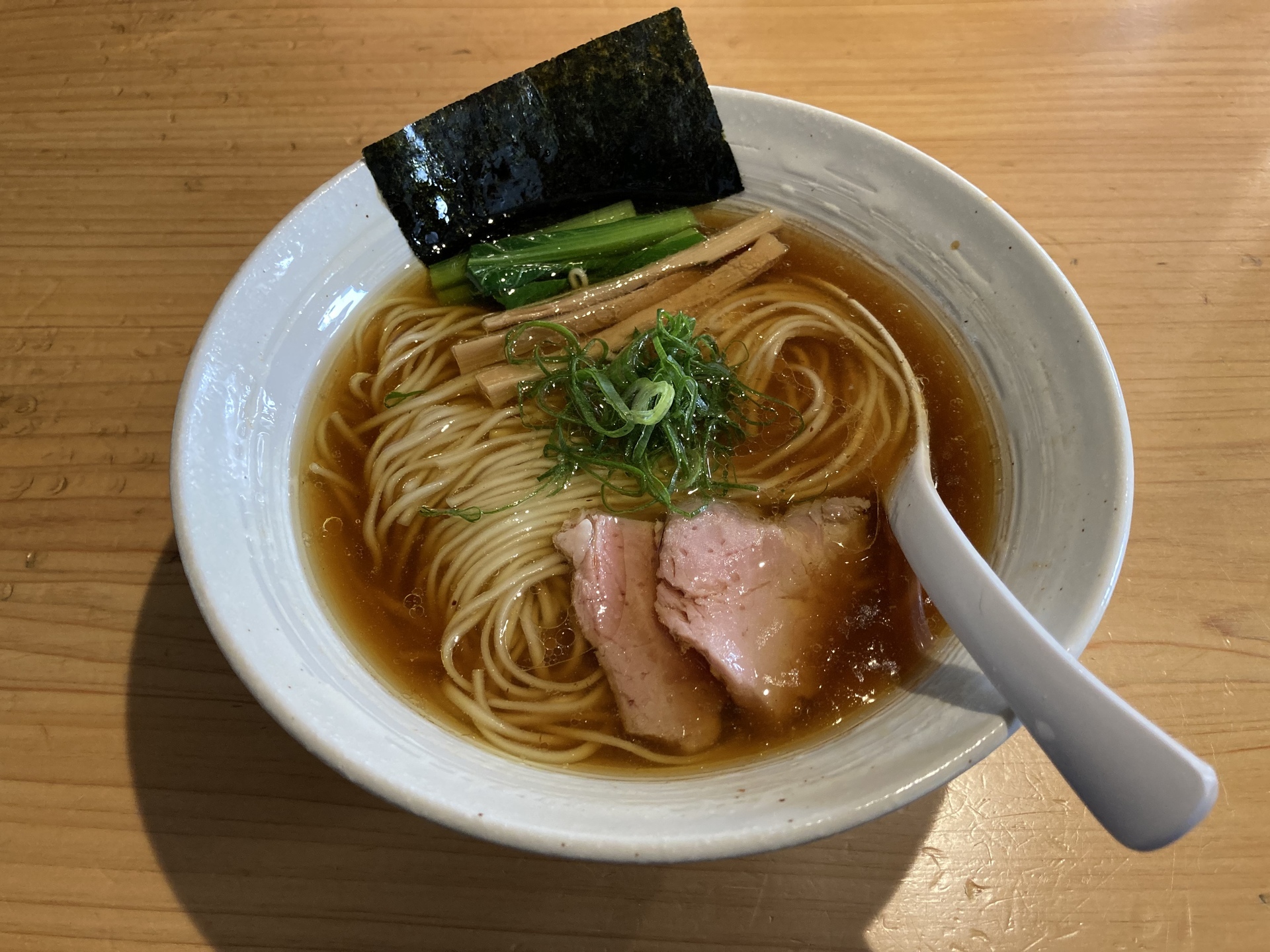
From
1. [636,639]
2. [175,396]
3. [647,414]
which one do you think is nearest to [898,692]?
[636,639]

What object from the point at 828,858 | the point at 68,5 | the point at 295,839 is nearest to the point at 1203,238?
the point at 828,858

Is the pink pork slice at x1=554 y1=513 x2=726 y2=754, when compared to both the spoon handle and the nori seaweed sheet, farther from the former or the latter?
the nori seaweed sheet

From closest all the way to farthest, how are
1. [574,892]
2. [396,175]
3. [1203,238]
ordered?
[574,892]
[396,175]
[1203,238]

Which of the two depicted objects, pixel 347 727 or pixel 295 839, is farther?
pixel 295 839

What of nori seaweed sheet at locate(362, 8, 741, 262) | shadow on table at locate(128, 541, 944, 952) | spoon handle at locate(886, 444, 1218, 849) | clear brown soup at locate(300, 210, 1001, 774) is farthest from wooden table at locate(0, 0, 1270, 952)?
nori seaweed sheet at locate(362, 8, 741, 262)

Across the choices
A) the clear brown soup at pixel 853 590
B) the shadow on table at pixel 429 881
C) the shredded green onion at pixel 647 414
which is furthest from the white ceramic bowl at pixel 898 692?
the shredded green onion at pixel 647 414

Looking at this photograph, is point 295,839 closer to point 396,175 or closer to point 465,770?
point 465,770

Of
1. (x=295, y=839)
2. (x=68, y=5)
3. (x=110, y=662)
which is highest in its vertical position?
(x=68, y=5)

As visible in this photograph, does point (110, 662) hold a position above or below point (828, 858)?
above
